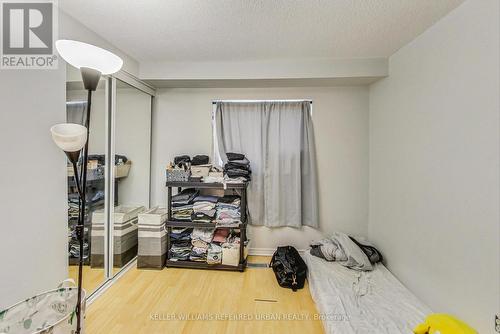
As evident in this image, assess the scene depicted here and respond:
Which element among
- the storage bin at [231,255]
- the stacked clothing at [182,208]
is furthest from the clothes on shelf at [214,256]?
the stacked clothing at [182,208]

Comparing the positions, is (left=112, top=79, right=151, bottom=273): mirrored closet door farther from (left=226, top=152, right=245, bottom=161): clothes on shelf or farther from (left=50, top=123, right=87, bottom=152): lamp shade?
(left=50, top=123, right=87, bottom=152): lamp shade

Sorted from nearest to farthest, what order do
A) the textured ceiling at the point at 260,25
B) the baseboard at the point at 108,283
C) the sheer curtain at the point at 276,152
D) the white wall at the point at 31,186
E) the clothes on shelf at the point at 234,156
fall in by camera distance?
the white wall at the point at 31,186
the textured ceiling at the point at 260,25
the baseboard at the point at 108,283
the clothes on shelf at the point at 234,156
the sheer curtain at the point at 276,152

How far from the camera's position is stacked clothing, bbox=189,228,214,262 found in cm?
286

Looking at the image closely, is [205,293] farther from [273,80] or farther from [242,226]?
[273,80]

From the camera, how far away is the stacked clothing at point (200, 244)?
286cm

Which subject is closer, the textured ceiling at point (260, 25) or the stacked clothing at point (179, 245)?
the textured ceiling at point (260, 25)

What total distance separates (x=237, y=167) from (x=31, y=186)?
76.0 inches

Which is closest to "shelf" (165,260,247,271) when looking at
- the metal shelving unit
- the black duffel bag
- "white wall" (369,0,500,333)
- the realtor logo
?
the metal shelving unit

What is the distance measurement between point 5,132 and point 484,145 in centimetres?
289

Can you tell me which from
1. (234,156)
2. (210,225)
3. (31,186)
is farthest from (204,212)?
(31,186)

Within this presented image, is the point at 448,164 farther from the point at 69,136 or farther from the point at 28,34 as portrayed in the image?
the point at 28,34

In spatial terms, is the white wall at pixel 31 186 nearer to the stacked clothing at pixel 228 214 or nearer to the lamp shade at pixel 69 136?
the lamp shade at pixel 69 136

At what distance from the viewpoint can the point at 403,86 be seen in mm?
2367

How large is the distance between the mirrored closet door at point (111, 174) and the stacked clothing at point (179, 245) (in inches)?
19.7
